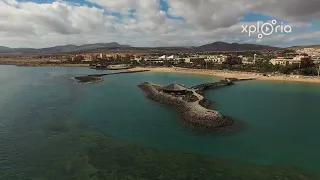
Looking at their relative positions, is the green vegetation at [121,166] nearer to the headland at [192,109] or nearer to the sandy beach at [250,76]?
the headland at [192,109]

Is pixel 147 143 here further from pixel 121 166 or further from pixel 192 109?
pixel 192 109

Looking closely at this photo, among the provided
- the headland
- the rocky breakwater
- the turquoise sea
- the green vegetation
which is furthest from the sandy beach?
the green vegetation

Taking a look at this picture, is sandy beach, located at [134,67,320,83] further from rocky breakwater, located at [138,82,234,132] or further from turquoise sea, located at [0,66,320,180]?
rocky breakwater, located at [138,82,234,132]

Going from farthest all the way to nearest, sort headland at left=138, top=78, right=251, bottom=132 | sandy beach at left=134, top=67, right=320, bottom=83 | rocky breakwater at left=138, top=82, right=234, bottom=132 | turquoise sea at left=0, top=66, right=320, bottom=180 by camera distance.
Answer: sandy beach at left=134, top=67, right=320, bottom=83 → headland at left=138, top=78, right=251, bottom=132 → rocky breakwater at left=138, top=82, right=234, bottom=132 → turquoise sea at left=0, top=66, right=320, bottom=180

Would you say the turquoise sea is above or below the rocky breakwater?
below

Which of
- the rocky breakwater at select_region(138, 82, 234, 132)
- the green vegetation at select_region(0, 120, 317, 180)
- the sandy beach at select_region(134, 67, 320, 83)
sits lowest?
the green vegetation at select_region(0, 120, 317, 180)

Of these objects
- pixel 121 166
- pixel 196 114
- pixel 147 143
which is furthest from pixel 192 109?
pixel 121 166

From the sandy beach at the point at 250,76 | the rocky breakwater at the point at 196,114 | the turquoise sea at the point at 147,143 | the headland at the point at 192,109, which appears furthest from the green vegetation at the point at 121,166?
the sandy beach at the point at 250,76
